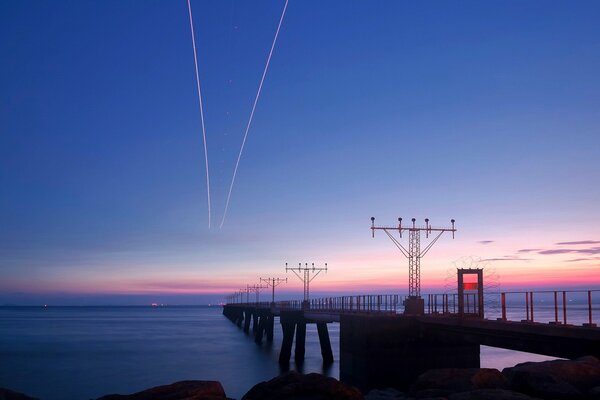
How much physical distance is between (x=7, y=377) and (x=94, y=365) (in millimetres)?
9442

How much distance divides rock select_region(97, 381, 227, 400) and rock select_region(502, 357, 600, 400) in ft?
23.6

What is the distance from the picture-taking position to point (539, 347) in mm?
20844

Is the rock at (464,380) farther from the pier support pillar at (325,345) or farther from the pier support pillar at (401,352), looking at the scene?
the pier support pillar at (325,345)

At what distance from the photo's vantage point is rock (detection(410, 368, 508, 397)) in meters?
16.0

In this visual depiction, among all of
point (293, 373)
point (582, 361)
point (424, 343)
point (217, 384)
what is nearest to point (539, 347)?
point (582, 361)

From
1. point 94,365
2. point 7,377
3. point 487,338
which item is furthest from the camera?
point 94,365

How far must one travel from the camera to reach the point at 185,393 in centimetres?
1241

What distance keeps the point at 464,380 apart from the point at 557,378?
7.27 feet

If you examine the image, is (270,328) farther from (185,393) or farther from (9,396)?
(185,393)

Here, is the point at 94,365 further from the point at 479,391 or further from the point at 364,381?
the point at 479,391

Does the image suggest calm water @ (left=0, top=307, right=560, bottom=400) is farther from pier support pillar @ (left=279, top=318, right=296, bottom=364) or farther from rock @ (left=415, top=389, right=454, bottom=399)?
rock @ (left=415, top=389, right=454, bottom=399)

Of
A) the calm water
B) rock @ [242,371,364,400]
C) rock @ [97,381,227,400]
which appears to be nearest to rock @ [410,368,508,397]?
rock @ [242,371,364,400]

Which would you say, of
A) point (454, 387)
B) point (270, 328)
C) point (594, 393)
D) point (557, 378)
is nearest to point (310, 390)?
point (454, 387)

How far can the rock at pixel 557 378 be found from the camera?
47.8 ft
